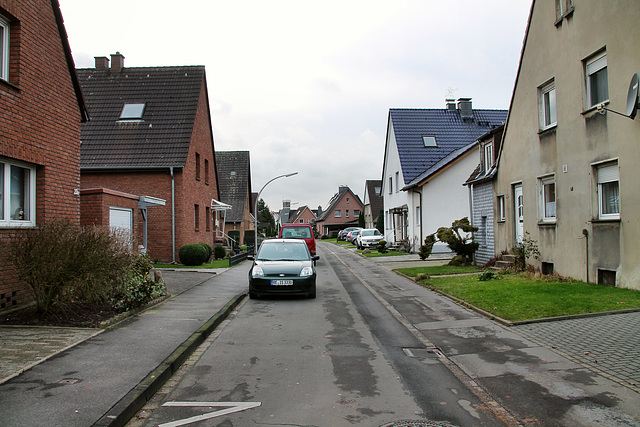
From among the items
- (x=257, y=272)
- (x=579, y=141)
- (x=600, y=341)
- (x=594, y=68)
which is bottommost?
(x=600, y=341)

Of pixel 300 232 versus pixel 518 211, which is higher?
pixel 518 211

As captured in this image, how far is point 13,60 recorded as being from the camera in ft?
30.2

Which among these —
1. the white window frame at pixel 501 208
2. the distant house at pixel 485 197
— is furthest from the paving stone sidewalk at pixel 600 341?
the distant house at pixel 485 197

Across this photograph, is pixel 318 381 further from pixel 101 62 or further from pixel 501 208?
pixel 101 62

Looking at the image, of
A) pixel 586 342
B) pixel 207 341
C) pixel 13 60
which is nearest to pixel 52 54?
pixel 13 60

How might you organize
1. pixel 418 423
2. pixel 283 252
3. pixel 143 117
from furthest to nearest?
pixel 143 117 → pixel 283 252 → pixel 418 423

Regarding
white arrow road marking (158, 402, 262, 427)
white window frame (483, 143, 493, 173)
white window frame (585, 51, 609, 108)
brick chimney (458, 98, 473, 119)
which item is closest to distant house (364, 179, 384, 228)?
brick chimney (458, 98, 473, 119)

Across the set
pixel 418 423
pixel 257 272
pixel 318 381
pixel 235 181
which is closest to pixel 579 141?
pixel 257 272

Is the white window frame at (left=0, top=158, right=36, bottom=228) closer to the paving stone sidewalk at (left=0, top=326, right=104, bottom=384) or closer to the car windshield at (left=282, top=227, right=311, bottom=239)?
the paving stone sidewalk at (left=0, top=326, right=104, bottom=384)

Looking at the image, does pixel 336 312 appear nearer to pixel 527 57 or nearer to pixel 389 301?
pixel 389 301

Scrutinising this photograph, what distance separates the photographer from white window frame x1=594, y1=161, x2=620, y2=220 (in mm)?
10803

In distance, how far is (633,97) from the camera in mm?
9625

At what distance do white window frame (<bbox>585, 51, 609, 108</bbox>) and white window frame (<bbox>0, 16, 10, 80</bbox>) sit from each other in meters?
12.2

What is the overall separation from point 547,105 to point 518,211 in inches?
144
